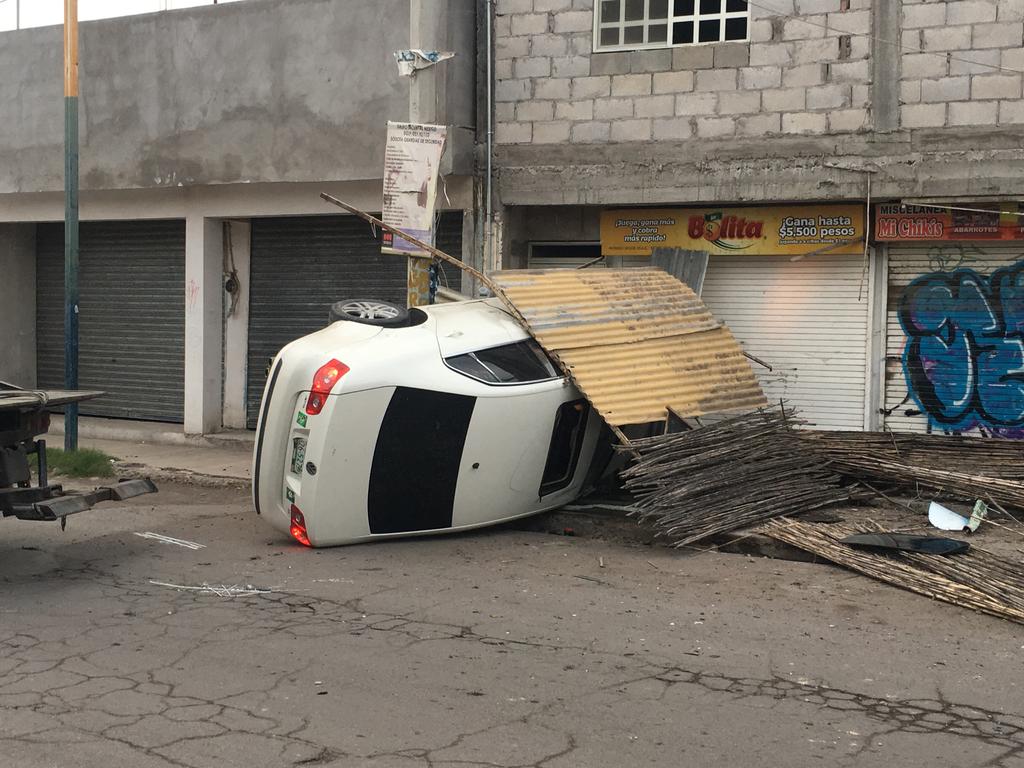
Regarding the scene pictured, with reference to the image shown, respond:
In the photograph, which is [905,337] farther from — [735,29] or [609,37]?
[609,37]

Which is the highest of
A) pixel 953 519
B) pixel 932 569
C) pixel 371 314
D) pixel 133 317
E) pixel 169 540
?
pixel 371 314

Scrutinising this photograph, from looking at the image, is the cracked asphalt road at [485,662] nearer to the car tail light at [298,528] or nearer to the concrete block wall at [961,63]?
the car tail light at [298,528]

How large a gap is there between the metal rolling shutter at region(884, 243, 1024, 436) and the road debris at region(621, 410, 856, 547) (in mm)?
2785

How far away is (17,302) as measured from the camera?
17.1 meters

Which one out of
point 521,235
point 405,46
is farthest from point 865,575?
point 405,46

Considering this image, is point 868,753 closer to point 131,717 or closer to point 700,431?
point 131,717

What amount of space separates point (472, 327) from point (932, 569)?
12.0 ft

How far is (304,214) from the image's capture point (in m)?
13.9

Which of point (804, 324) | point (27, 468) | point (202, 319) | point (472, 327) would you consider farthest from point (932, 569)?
point (202, 319)

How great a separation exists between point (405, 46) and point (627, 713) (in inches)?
352

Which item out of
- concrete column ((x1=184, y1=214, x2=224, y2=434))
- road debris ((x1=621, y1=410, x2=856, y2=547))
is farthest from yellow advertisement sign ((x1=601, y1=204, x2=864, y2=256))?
concrete column ((x1=184, y1=214, x2=224, y2=434))

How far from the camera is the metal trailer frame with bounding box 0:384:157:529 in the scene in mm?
7375

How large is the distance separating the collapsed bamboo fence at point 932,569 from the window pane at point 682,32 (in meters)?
5.58

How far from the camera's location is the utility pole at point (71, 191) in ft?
40.0
